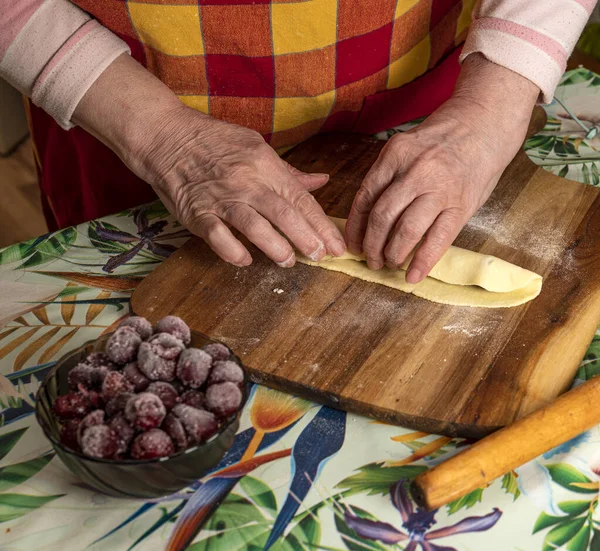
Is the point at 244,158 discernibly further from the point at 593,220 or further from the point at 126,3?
the point at 593,220

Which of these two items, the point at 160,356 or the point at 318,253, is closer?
the point at 160,356

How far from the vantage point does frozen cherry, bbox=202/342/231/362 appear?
2.87 feet

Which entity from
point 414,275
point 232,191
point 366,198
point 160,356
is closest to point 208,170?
point 232,191

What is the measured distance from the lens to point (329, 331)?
115 centimetres

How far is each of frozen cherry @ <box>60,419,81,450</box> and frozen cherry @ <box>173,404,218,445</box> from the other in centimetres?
11

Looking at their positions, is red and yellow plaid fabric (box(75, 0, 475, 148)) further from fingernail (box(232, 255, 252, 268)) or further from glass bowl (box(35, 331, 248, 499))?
glass bowl (box(35, 331, 248, 499))

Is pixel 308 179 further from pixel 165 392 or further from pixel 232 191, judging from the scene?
pixel 165 392

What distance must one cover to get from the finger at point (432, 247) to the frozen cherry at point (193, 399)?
51 centimetres

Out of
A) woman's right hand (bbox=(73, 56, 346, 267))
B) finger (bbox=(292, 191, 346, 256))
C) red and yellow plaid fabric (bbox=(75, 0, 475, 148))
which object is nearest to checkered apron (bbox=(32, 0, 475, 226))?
red and yellow plaid fabric (bbox=(75, 0, 475, 148))

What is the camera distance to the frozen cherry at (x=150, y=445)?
76 centimetres

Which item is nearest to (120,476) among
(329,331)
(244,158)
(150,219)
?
(329,331)

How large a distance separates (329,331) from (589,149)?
0.92 m

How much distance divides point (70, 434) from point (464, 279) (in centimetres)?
72

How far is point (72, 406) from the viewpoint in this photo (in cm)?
80
